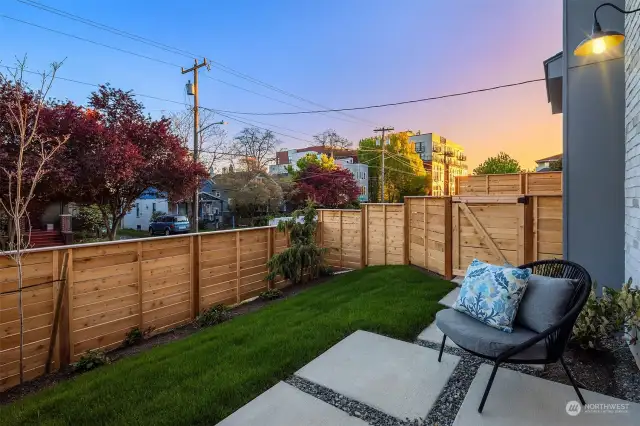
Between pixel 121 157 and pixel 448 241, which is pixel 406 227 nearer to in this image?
pixel 448 241

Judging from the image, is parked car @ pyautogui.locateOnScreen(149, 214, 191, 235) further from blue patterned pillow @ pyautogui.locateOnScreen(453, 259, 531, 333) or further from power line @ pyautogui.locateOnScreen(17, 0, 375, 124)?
blue patterned pillow @ pyautogui.locateOnScreen(453, 259, 531, 333)

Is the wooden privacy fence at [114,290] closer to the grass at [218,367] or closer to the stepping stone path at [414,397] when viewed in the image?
the grass at [218,367]

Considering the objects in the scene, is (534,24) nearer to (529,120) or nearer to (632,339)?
(529,120)

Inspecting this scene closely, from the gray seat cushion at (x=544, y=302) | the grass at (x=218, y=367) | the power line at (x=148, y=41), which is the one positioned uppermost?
the power line at (x=148, y=41)

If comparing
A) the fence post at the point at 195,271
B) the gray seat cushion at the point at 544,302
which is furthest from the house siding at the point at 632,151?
the fence post at the point at 195,271

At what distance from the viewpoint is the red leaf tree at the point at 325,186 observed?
74.9 feet

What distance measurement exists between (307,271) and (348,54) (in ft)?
25.1

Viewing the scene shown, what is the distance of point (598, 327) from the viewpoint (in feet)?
7.84

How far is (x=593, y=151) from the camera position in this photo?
3299 millimetres

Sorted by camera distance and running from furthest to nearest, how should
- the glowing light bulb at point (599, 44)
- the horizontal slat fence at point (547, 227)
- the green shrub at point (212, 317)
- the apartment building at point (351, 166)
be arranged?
the apartment building at point (351, 166) < the green shrub at point (212, 317) < the horizontal slat fence at point (547, 227) < the glowing light bulb at point (599, 44)

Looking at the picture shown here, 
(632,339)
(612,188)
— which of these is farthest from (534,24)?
(632,339)

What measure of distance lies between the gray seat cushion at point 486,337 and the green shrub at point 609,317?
0.68 m

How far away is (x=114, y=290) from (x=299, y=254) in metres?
3.29

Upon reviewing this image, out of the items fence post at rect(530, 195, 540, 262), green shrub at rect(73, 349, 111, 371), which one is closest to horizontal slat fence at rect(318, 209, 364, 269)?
fence post at rect(530, 195, 540, 262)
